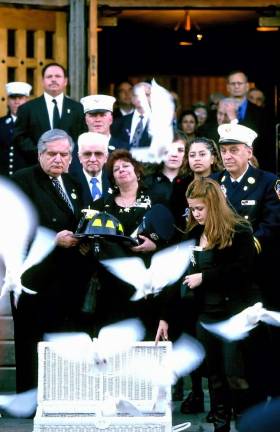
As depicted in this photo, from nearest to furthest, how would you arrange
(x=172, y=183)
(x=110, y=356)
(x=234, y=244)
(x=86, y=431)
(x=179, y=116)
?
(x=86, y=431)
(x=110, y=356)
(x=234, y=244)
(x=172, y=183)
(x=179, y=116)

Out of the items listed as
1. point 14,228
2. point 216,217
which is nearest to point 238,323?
point 216,217

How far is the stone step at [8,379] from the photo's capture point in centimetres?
1069

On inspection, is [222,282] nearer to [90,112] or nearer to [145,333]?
[145,333]

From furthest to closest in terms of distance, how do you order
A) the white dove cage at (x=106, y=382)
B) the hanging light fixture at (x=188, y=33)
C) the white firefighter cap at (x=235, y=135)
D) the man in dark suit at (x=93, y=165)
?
the hanging light fixture at (x=188, y=33), the man in dark suit at (x=93, y=165), the white firefighter cap at (x=235, y=135), the white dove cage at (x=106, y=382)

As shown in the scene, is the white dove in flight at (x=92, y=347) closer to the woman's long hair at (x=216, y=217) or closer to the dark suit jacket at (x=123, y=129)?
the woman's long hair at (x=216, y=217)

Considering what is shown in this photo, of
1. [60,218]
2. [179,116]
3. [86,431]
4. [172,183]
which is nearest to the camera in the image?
[86,431]

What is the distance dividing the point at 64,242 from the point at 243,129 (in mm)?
1635

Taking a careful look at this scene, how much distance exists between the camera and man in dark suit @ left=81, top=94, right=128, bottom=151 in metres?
11.2

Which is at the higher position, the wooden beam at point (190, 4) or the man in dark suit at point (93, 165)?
the wooden beam at point (190, 4)

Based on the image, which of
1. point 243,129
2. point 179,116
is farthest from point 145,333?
point 179,116

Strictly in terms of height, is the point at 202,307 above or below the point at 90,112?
below

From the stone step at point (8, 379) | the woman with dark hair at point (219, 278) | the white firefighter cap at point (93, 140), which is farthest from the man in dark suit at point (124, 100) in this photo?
the woman with dark hair at point (219, 278)

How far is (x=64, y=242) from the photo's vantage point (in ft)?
31.6

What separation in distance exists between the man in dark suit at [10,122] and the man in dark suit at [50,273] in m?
2.79
